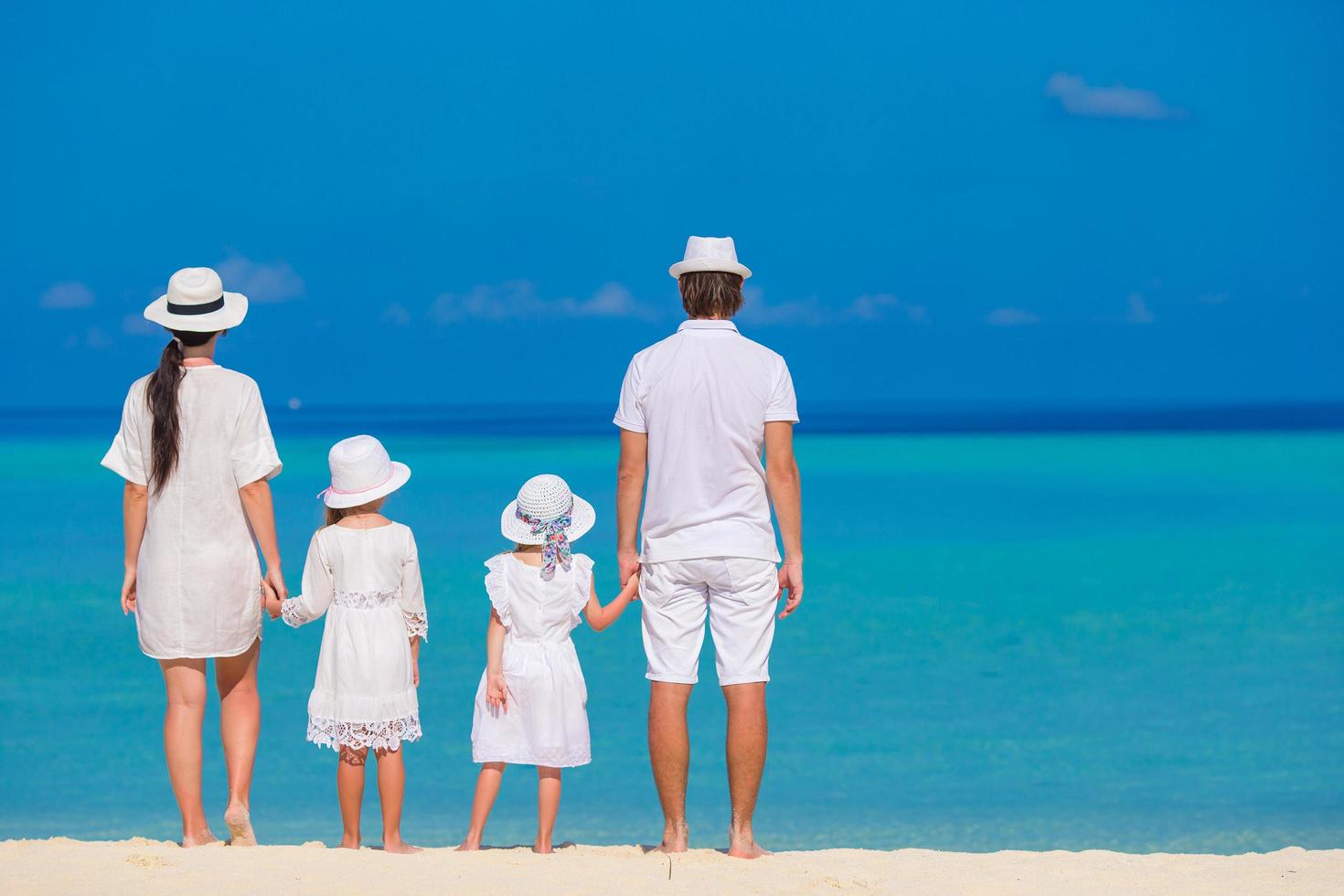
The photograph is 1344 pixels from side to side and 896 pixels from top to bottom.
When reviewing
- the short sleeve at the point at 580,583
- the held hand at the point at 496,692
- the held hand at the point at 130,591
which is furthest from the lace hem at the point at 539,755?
the held hand at the point at 130,591

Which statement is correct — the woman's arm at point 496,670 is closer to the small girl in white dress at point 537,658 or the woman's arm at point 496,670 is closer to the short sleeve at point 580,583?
the small girl in white dress at point 537,658

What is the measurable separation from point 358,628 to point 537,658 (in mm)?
490

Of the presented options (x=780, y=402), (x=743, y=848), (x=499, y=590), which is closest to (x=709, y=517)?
(x=780, y=402)

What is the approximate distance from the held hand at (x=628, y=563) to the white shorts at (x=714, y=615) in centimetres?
5

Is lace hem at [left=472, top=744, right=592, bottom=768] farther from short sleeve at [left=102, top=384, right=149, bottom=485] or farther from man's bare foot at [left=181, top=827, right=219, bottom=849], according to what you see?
short sleeve at [left=102, top=384, right=149, bottom=485]

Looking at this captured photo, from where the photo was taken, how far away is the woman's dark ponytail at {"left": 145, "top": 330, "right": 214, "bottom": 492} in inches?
148

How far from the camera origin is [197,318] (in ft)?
12.5

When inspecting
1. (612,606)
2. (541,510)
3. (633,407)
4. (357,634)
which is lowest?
(357,634)

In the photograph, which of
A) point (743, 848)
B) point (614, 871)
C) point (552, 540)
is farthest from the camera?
point (552, 540)

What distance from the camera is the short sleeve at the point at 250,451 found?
12.5 feet

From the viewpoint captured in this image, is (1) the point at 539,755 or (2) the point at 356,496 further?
(1) the point at 539,755

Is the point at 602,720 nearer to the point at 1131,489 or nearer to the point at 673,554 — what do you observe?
the point at 673,554

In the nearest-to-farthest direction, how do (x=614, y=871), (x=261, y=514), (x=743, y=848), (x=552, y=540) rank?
(x=614, y=871) → (x=743, y=848) → (x=261, y=514) → (x=552, y=540)

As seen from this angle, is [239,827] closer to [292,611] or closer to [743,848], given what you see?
[292,611]
